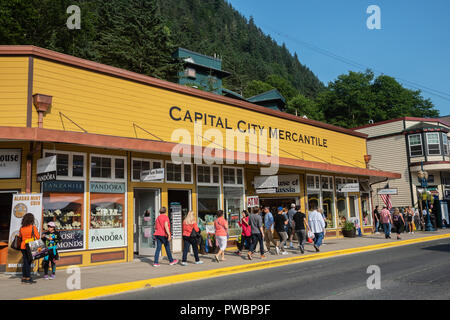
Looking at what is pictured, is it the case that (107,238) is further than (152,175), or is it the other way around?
(152,175)

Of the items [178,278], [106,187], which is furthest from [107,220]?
[178,278]

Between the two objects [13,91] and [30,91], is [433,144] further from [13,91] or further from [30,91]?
[13,91]

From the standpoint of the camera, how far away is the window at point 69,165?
11.5m

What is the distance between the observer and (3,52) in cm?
1111

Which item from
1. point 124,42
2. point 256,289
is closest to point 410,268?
point 256,289

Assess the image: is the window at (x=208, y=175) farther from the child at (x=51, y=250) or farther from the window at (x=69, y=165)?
the child at (x=51, y=250)

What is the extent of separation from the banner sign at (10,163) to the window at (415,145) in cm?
2876

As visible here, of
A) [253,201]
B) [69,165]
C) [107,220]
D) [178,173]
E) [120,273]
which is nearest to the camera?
[120,273]

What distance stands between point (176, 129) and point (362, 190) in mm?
14943

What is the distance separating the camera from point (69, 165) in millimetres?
11734

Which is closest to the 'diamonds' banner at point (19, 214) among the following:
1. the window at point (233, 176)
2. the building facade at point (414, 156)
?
the window at point (233, 176)

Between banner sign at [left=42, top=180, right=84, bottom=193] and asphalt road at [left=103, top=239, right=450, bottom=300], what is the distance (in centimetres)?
470

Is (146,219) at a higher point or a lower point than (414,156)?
lower

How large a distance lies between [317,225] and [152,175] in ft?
22.1
